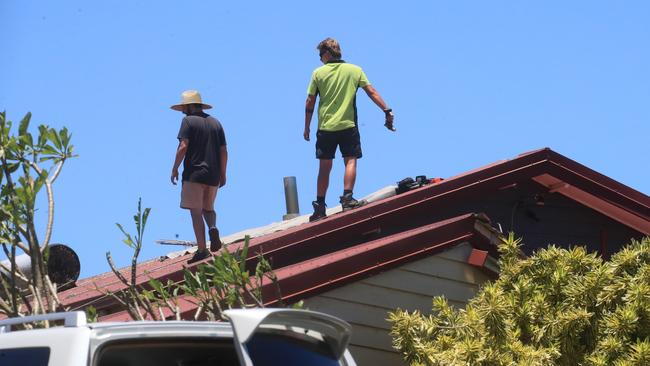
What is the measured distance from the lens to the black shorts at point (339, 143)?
1184cm

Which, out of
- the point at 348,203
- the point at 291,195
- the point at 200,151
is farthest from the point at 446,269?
the point at 291,195

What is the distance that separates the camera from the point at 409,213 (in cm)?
1173

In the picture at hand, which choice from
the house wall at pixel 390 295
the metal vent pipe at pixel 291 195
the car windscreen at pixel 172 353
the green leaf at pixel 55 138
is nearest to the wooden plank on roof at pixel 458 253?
the house wall at pixel 390 295

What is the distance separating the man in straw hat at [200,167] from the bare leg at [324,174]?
951 millimetres

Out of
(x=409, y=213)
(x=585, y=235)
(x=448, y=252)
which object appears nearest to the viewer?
(x=448, y=252)

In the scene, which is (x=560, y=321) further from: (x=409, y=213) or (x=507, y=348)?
(x=409, y=213)

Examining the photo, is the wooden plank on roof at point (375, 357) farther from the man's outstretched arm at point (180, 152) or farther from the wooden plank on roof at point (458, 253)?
the man's outstretched arm at point (180, 152)

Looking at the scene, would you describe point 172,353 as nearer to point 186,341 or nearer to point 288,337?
point 186,341

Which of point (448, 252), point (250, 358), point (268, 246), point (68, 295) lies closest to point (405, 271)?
point (448, 252)

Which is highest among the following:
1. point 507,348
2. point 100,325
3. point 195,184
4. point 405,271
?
point 195,184

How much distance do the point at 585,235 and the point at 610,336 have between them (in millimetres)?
4521

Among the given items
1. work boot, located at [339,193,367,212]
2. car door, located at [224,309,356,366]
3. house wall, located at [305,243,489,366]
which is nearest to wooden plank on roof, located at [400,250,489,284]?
house wall, located at [305,243,489,366]

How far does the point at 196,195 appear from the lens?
440 inches

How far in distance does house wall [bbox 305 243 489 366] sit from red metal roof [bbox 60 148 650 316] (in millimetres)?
155
